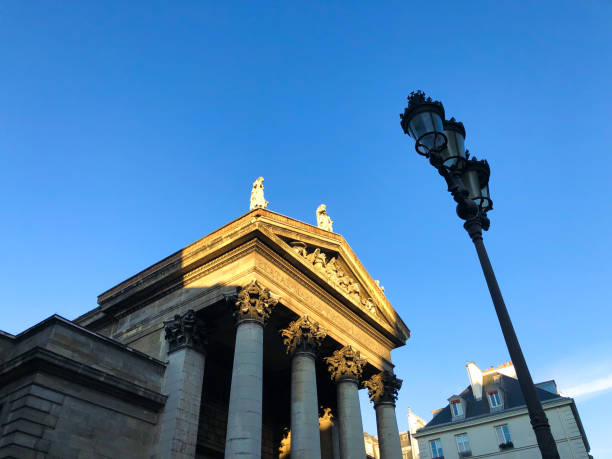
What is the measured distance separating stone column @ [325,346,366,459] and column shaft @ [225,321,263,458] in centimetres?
539

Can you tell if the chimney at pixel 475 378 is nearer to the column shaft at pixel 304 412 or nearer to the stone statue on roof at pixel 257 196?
the column shaft at pixel 304 412

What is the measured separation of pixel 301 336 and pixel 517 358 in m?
11.5

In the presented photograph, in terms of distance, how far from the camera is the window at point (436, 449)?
36194mm

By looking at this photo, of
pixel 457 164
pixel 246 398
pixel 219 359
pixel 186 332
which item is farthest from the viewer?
pixel 219 359

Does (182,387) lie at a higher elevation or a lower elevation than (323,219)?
lower

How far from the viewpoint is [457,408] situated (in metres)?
37.1

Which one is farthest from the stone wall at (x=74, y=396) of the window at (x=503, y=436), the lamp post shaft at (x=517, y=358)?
the window at (x=503, y=436)

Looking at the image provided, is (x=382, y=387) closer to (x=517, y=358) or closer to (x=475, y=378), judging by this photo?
(x=517, y=358)

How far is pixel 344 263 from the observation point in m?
22.6

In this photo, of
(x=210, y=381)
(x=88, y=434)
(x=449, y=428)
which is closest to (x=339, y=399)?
(x=210, y=381)

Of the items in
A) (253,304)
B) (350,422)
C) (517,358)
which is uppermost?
(253,304)

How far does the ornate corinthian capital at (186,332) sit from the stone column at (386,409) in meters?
8.75

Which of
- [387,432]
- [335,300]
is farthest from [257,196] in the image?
[387,432]

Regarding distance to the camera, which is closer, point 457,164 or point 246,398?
point 457,164
